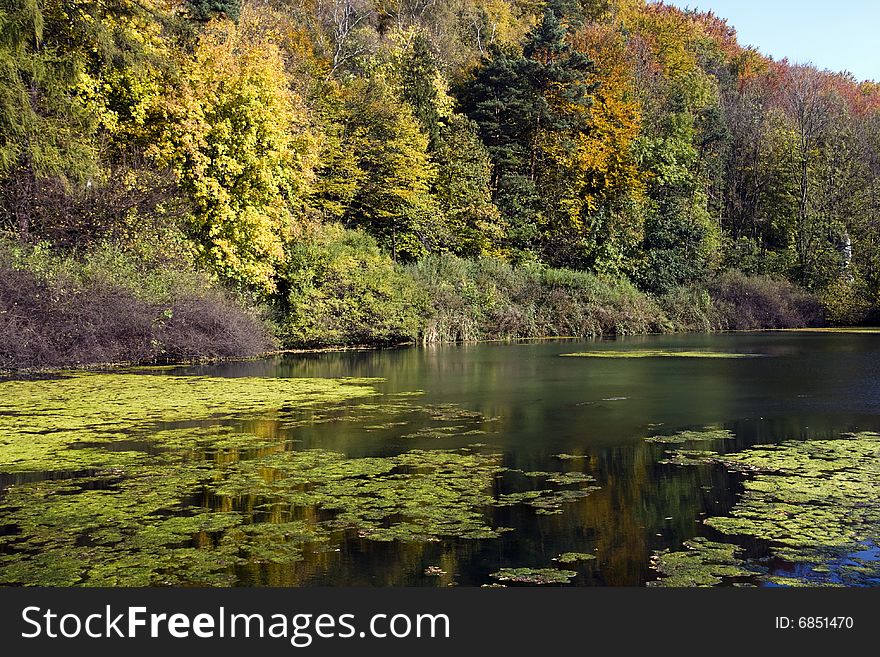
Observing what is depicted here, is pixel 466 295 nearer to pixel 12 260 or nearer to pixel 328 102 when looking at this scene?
pixel 328 102

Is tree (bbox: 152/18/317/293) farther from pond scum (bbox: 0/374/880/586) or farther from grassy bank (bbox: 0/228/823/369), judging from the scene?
pond scum (bbox: 0/374/880/586)

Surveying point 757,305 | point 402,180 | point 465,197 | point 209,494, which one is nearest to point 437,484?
point 209,494

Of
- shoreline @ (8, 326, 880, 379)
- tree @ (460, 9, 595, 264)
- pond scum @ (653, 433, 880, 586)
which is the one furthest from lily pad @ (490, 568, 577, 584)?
tree @ (460, 9, 595, 264)

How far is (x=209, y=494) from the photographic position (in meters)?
8.35

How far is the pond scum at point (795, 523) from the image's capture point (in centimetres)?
588

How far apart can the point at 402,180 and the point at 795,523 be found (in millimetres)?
35067

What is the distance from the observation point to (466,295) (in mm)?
37062

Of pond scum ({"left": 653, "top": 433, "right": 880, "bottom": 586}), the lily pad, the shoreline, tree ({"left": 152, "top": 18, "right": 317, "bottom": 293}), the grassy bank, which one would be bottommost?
the lily pad

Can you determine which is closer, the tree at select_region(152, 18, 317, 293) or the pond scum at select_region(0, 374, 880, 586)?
the pond scum at select_region(0, 374, 880, 586)

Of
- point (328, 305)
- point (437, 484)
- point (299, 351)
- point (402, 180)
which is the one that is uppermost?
point (402, 180)

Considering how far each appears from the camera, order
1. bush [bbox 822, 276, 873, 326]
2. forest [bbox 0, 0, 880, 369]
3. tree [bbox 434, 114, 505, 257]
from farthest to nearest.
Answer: bush [bbox 822, 276, 873, 326]
tree [bbox 434, 114, 505, 257]
forest [bbox 0, 0, 880, 369]

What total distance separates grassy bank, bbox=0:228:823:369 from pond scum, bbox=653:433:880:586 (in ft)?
55.2

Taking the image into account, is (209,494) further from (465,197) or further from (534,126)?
(534,126)

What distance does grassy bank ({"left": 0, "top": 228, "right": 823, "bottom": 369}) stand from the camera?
21938mm
